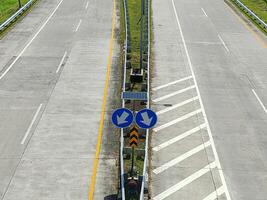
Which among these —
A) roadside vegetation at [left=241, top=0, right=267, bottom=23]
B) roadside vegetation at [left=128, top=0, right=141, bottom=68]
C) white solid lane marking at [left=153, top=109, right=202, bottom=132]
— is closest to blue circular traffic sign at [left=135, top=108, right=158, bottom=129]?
white solid lane marking at [left=153, top=109, right=202, bottom=132]

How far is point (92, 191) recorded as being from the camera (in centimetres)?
1655

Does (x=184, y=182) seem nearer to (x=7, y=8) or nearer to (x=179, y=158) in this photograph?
(x=179, y=158)

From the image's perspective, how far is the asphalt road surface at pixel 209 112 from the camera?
17.5m

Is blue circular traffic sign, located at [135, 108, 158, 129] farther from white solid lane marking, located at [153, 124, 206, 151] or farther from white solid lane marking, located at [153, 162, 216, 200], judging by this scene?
white solid lane marking, located at [153, 124, 206, 151]

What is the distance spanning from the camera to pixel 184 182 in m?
17.4

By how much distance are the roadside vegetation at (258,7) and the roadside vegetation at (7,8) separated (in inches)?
989

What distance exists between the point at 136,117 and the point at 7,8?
1465 inches

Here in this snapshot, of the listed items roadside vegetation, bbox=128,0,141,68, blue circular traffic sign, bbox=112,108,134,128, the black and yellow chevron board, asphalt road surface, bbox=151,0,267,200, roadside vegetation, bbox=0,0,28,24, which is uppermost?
blue circular traffic sign, bbox=112,108,134,128

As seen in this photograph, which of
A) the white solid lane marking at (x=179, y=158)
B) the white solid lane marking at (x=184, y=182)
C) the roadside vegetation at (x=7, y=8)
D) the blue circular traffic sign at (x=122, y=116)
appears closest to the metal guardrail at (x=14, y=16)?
the roadside vegetation at (x=7, y=8)

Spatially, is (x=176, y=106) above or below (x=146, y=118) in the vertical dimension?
below

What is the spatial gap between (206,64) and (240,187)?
48.2 feet

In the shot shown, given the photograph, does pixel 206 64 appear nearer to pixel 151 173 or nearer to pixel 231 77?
pixel 231 77

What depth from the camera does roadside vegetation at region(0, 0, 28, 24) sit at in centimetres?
4249

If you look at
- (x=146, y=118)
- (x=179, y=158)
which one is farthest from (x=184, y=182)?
(x=146, y=118)
